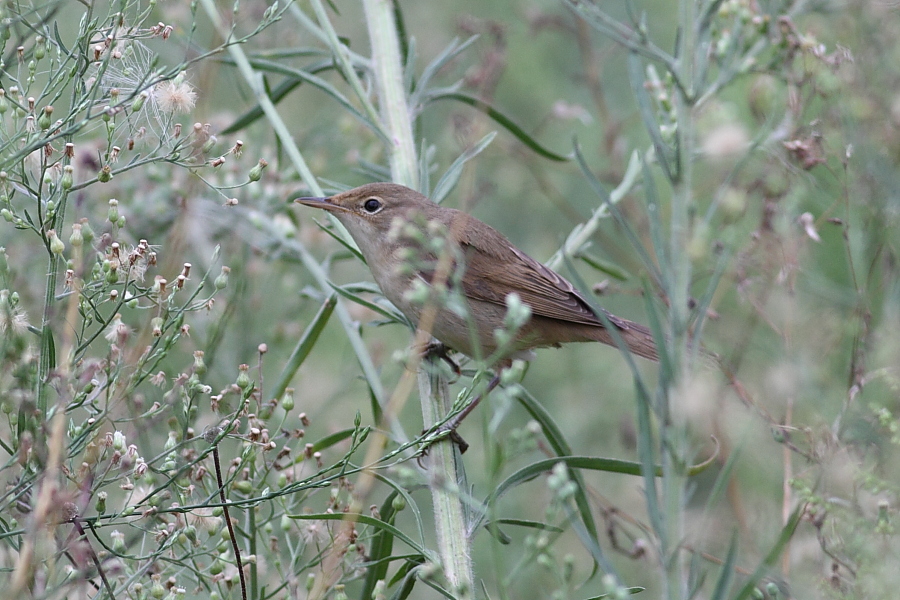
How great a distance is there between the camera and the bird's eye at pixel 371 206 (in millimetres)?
3855

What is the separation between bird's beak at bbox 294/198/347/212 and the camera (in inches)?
133

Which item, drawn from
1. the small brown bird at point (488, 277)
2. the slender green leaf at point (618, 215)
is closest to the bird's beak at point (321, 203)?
the small brown bird at point (488, 277)

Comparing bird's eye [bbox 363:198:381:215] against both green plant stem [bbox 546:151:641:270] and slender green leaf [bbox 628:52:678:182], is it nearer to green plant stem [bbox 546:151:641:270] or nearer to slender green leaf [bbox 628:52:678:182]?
green plant stem [bbox 546:151:641:270]

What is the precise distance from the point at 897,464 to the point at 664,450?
100cm

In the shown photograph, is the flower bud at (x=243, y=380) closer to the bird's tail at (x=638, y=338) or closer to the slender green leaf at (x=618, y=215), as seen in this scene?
the slender green leaf at (x=618, y=215)

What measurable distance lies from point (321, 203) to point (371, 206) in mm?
400

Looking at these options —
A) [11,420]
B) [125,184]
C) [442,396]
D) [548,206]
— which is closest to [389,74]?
[442,396]

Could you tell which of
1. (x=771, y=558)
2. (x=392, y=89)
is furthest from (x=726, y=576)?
(x=392, y=89)

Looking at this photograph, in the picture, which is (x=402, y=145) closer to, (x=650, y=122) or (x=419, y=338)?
(x=419, y=338)

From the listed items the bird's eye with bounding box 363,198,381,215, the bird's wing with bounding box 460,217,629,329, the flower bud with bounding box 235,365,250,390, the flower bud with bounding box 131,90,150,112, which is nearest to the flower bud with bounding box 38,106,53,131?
the flower bud with bounding box 131,90,150,112

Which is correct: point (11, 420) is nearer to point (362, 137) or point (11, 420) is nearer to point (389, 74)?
point (389, 74)

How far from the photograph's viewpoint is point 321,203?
3.52 meters

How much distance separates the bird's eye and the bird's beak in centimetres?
10

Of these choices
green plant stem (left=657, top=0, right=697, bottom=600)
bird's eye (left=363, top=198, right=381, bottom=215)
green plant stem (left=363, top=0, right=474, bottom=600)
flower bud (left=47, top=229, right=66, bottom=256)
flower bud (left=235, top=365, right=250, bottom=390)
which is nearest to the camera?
green plant stem (left=657, top=0, right=697, bottom=600)
